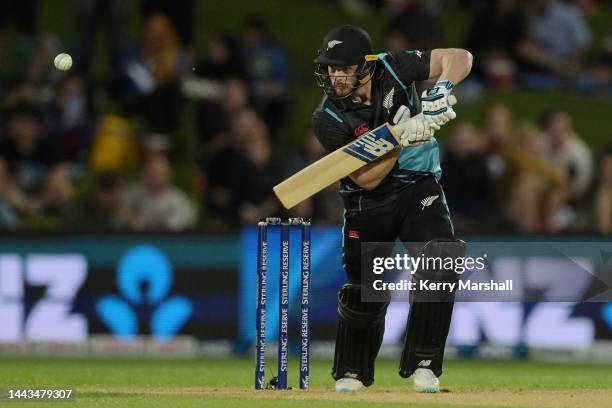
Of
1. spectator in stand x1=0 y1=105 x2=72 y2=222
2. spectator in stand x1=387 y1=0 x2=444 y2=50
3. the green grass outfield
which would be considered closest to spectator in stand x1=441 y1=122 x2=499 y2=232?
spectator in stand x1=387 y1=0 x2=444 y2=50

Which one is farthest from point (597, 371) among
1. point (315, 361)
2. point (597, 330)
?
point (315, 361)

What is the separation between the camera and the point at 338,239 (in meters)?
14.2

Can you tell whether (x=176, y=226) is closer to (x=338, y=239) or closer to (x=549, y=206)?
(x=338, y=239)

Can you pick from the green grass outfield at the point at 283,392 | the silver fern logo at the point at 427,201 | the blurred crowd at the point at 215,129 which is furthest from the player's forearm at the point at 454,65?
the blurred crowd at the point at 215,129

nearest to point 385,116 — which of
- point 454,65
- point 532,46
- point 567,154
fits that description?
point 454,65

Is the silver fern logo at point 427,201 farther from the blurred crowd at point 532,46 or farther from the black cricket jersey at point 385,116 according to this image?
the blurred crowd at point 532,46

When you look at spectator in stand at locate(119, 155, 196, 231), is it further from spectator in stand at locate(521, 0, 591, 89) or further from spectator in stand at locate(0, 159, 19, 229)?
spectator in stand at locate(521, 0, 591, 89)

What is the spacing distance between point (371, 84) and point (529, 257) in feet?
16.5

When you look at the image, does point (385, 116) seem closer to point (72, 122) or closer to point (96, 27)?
point (72, 122)

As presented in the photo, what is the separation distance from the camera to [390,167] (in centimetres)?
939

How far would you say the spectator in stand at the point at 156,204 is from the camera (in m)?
15.1

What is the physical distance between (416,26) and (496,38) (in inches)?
47.9

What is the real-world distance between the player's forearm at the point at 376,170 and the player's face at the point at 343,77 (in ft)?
1.57

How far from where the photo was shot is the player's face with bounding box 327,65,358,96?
9.23 meters
